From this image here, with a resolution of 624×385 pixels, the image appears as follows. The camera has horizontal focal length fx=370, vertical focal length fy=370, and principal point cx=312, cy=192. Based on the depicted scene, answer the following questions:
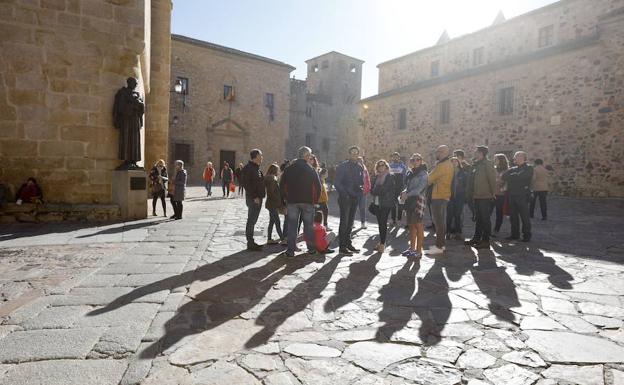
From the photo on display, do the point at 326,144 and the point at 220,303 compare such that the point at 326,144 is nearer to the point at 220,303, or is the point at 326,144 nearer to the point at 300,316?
the point at 220,303

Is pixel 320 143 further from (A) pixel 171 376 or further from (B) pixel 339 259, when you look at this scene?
(A) pixel 171 376

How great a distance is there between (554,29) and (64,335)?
2547cm

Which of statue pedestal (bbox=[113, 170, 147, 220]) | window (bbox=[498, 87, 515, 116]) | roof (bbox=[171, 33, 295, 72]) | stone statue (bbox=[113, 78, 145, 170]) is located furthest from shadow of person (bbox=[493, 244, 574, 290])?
roof (bbox=[171, 33, 295, 72])

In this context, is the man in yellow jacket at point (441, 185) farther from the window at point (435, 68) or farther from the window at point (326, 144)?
the window at point (326, 144)

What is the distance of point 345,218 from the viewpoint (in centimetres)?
605

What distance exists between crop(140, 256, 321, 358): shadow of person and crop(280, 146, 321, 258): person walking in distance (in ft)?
2.47

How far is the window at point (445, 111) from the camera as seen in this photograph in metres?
22.4

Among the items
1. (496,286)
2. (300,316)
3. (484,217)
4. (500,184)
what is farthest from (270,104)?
(300,316)

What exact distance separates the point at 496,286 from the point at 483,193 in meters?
2.65

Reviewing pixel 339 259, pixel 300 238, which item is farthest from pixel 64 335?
pixel 300 238

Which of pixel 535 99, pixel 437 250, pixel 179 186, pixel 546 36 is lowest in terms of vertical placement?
pixel 437 250

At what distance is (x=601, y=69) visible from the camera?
15953 mm

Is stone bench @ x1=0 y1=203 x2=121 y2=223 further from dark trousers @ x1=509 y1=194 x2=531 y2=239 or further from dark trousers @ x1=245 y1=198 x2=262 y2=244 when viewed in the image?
dark trousers @ x1=509 y1=194 x2=531 y2=239

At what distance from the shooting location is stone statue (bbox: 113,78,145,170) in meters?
8.31
